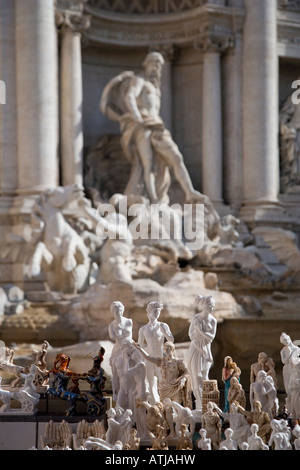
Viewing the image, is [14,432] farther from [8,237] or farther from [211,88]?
[211,88]

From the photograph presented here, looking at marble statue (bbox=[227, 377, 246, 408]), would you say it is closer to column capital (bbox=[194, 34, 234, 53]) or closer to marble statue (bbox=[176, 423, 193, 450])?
marble statue (bbox=[176, 423, 193, 450])

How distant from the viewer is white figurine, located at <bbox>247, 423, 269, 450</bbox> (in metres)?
10.8

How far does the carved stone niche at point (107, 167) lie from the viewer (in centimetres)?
2467

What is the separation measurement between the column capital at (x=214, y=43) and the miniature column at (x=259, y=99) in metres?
0.42

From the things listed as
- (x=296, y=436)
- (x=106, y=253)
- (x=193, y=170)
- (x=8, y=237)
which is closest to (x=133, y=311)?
(x=106, y=253)

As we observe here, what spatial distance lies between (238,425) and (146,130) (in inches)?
513

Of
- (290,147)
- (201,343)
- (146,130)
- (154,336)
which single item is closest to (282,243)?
(290,147)

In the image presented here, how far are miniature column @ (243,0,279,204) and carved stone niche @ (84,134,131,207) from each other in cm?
298

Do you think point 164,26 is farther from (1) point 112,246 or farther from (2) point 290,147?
(1) point 112,246

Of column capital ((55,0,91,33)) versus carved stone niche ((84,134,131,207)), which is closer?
column capital ((55,0,91,33))

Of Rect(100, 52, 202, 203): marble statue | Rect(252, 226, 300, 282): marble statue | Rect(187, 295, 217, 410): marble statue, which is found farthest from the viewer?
Rect(100, 52, 202, 203): marble statue

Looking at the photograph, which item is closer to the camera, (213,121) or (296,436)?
(296,436)

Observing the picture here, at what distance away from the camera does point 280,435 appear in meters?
10.9

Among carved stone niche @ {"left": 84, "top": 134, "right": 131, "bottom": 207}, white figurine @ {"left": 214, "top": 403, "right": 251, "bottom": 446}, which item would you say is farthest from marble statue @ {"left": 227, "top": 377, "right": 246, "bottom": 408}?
carved stone niche @ {"left": 84, "top": 134, "right": 131, "bottom": 207}
